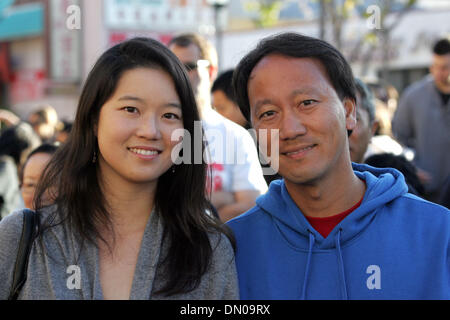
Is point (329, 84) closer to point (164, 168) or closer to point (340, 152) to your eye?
point (340, 152)

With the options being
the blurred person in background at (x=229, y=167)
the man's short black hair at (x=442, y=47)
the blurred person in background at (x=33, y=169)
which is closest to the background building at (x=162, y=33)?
the man's short black hair at (x=442, y=47)

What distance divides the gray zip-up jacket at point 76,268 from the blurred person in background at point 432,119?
4.10 meters

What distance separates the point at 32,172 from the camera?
14.2 feet

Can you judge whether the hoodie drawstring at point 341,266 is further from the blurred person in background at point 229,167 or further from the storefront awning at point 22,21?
the storefront awning at point 22,21

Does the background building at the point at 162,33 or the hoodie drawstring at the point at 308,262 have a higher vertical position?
the background building at the point at 162,33

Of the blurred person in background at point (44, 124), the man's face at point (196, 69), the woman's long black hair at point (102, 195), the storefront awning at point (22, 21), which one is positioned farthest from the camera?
the storefront awning at point (22, 21)

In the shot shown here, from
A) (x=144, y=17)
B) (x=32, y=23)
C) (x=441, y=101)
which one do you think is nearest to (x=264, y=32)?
(x=144, y=17)

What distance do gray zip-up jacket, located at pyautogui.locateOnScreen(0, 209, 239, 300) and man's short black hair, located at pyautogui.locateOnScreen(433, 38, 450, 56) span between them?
4.78 m

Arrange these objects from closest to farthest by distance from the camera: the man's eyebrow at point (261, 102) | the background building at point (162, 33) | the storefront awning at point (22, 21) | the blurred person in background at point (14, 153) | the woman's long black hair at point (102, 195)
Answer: the woman's long black hair at point (102, 195) < the man's eyebrow at point (261, 102) < the blurred person in background at point (14, 153) < the background building at point (162, 33) < the storefront awning at point (22, 21)

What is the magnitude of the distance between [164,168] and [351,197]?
77cm

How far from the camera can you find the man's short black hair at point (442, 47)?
6629 millimetres
